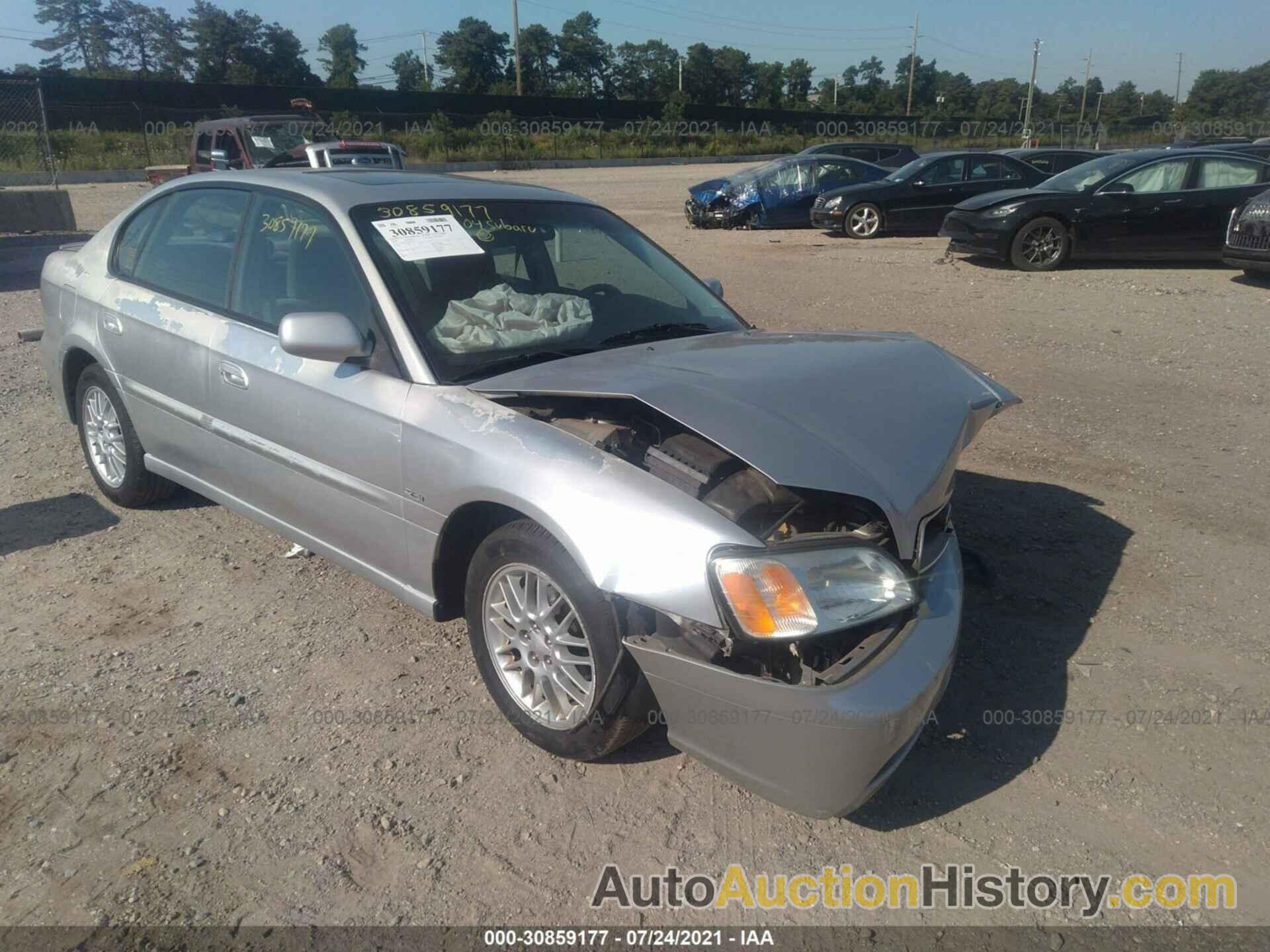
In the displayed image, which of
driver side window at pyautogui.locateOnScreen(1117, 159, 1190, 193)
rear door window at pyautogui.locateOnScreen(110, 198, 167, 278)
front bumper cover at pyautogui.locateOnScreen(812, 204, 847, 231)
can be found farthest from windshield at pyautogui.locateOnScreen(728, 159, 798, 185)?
rear door window at pyautogui.locateOnScreen(110, 198, 167, 278)

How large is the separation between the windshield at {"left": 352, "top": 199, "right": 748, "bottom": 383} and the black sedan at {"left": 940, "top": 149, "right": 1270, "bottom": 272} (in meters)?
9.38

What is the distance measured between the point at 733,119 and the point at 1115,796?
60.9 m

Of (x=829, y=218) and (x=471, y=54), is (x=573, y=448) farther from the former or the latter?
(x=471, y=54)

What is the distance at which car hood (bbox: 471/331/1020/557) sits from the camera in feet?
8.47

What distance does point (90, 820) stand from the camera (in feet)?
8.87

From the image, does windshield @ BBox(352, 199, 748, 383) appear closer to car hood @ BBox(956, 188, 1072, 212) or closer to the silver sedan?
the silver sedan

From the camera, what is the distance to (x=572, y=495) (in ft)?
8.68

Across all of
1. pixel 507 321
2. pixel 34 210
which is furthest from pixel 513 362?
pixel 34 210

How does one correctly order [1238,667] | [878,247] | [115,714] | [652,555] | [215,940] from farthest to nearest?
1. [878,247]
2. [1238,667]
3. [115,714]
4. [652,555]
5. [215,940]

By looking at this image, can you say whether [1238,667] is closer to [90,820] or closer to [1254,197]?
[90,820]

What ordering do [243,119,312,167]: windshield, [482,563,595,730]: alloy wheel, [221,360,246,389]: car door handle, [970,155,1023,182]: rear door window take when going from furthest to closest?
[243,119,312,167]: windshield, [970,155,1023,182]: rear door window, [221,360,246,389]: car door handle, [482,563,595,730]: alloy wheel

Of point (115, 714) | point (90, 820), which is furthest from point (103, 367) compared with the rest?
point (90, 820)

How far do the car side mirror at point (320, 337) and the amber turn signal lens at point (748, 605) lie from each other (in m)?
1.58

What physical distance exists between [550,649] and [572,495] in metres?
0.54
